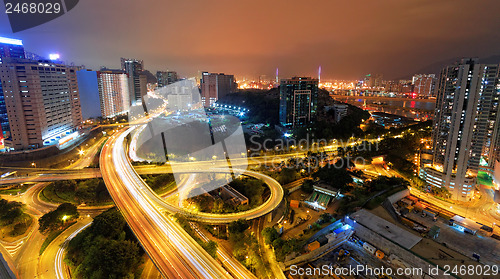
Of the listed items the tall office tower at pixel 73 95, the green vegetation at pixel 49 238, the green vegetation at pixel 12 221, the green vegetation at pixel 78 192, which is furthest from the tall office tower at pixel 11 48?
the green vegetation at pixel 49 238

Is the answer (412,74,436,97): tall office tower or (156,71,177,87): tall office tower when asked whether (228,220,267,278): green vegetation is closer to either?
(156,71,177,87): tall office tower

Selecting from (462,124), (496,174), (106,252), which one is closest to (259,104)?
(462,124)

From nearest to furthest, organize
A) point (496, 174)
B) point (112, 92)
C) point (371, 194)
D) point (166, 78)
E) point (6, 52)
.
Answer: point (371, 194) < point (496, 174) < point (6, 52) < point (112, 92) < point (166, 78)

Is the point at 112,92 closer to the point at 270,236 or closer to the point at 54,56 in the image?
the point at 54,56

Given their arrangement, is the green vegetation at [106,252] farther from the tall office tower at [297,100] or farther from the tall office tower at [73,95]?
the tall office tower at [297,100]

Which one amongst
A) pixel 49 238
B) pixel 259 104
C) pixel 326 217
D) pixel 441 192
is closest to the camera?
pixel 49 238

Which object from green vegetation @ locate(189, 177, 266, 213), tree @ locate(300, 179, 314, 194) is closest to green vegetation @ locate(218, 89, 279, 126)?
tree @ locate(300, 179, 314, 194)
